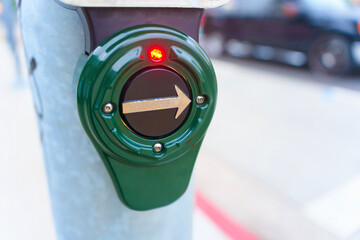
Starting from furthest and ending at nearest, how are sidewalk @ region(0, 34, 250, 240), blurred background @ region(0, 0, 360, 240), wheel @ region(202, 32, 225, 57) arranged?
wheel @ region(202, 32, 225, 57)
blurred background @ region(0, 0, 360, 240)
sidewalk @ region(0, 34, 250, 240)

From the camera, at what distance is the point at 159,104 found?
629 millimetres

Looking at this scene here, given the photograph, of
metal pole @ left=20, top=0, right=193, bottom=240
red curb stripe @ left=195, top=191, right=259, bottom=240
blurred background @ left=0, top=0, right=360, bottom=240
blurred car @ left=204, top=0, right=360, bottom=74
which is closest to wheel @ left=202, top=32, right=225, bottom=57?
blurred car @ left=204, top=0, right=360, bottom=74

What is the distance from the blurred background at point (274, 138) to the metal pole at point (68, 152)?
0.14 meters

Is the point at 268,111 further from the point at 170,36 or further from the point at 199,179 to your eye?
the point at 170,36

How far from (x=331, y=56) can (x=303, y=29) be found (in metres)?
0.62

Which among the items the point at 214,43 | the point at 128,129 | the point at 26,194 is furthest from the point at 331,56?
the point at 128,129

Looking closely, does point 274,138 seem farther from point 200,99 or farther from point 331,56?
point 331,56

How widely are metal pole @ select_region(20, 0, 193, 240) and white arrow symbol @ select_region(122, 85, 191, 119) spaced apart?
145 mm

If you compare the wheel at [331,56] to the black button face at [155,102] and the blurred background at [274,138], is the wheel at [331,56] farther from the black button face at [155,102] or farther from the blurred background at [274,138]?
the black button face at [155,102]

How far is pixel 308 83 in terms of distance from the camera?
199 inches

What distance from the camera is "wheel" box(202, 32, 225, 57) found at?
23.6ft

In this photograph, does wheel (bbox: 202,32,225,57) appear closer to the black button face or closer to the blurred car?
the blurred car

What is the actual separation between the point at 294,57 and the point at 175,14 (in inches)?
254

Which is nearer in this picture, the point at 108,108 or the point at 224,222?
the point at 108,108
